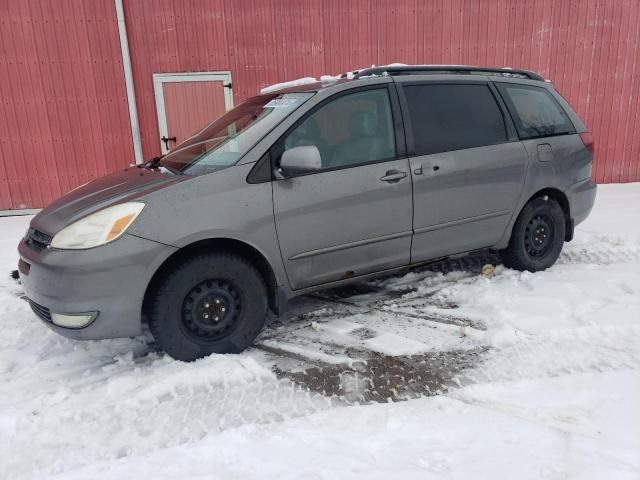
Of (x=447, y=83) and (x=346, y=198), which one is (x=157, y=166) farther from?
(x=447, y=83)

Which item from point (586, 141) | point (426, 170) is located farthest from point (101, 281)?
point (586, 141)

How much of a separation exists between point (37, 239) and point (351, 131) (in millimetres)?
2176

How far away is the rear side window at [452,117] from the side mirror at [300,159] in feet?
3.13

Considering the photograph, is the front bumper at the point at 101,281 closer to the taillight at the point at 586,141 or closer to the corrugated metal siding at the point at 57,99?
the taillight at the point at 586,141

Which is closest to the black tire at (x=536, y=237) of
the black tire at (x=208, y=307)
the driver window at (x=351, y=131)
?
the driver window at (x=351, y=131)

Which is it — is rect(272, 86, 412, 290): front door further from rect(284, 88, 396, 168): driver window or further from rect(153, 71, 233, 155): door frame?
rect(153, 71, 233, 155): door frame

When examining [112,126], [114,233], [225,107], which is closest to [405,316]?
[114,233]

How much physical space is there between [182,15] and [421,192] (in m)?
5.61

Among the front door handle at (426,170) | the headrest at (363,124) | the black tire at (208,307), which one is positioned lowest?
the black tire at (208,307)

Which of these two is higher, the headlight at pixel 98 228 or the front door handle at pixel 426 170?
the front door handle at pixel 426 170

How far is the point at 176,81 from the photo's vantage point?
24.0 ft

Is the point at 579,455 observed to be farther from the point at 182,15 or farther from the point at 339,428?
the point at 182,15

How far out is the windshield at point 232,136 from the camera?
3057 millimetres

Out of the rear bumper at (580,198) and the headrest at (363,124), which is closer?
the headrest at (363,124)
